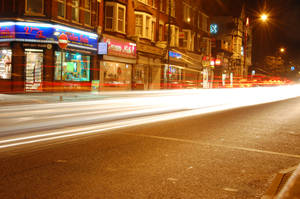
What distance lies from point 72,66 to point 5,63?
4352 mm

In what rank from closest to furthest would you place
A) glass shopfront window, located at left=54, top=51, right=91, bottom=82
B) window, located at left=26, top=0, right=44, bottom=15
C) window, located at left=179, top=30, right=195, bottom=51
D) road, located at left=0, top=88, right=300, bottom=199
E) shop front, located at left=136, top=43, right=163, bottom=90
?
road, located at left=0, top=88, right=300, bottom=199 < window, located at left=26, top=0, right=44, bottom=15 < glass shopfront window, located at left=54, top=51, right=91, bottom=82 < shop front, located at left=136, top=43, right=163, bottom=90 < window, located at left=179, top=30, right=195, bottom=51

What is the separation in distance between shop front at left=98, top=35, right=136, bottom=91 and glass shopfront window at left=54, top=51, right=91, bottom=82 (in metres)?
1.51

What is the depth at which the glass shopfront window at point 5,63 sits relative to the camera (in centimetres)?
2016

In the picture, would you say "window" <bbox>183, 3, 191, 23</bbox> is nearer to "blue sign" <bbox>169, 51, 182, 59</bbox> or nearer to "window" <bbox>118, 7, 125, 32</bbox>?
"blue sign" <bbox>169, 51, 182, 59</bbox>

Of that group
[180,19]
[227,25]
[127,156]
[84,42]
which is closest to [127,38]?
[84,42]

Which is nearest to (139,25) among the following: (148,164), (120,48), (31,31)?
(120,48)

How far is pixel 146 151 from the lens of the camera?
6367 millimetres

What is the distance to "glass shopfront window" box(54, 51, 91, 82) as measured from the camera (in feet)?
70.5

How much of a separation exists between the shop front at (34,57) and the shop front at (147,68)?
8.83 metres

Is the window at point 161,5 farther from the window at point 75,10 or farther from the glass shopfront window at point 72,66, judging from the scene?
the glass shopfront window at point 72,66

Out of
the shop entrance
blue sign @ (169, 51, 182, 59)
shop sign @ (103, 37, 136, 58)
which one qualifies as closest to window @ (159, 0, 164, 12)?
blue sign @ (169, 51, 182, 59)

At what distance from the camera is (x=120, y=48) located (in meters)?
26.8

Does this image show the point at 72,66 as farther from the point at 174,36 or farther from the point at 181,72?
the point at 181,72

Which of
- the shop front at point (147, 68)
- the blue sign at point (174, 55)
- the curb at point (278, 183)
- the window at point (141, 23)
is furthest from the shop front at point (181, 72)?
the curb at point (278, 183)
